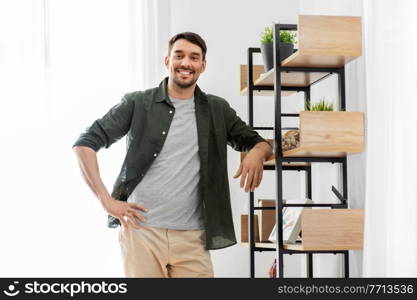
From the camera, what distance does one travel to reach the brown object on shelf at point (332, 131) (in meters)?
2.53

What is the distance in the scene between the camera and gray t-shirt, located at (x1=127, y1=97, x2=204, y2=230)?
245cm

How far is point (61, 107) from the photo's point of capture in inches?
148

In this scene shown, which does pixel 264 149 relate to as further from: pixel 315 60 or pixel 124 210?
pixel 124 210

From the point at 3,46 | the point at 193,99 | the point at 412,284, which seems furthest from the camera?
the point at 3,46

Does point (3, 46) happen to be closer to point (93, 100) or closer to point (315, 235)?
point (93, 100)

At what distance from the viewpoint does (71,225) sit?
12.2 ft

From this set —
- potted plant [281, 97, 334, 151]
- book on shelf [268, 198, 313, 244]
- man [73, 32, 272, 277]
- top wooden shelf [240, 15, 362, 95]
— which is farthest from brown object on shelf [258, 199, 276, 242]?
top wooden shelf [240, 15, 362, 95]

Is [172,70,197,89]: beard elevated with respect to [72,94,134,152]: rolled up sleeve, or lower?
elevated

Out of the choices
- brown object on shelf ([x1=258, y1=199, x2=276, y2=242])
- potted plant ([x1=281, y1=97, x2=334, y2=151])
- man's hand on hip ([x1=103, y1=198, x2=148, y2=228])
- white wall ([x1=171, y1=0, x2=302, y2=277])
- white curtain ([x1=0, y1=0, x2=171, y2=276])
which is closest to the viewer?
man's hand on hip ([x1=103, y1=198, x2=148, y2=228])

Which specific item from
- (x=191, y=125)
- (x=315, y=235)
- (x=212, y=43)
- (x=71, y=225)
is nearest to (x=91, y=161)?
(x=191, y=125)

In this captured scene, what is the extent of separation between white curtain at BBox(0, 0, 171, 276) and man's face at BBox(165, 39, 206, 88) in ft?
4.15

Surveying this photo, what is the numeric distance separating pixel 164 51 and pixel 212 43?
28cm

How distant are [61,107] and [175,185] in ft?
4.88

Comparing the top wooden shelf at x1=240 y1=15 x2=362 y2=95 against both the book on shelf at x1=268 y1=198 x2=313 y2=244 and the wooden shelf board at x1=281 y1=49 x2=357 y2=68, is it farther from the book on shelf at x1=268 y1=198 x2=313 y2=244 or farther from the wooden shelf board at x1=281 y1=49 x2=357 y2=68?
the book on shelf at x1=268 y1=198 x2=313 y2=244
